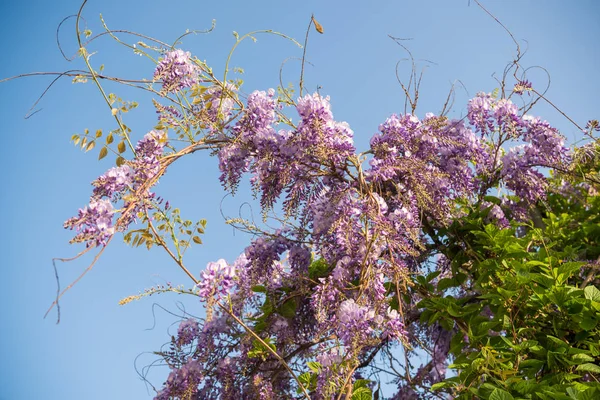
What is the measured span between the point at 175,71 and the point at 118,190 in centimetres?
61

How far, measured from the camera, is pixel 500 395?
1434 mm

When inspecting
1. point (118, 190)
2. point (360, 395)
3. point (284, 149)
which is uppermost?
point (284, 149)

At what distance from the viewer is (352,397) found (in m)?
1.83

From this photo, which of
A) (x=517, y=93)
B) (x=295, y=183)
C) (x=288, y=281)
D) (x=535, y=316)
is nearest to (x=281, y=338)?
(x=288, y=281)

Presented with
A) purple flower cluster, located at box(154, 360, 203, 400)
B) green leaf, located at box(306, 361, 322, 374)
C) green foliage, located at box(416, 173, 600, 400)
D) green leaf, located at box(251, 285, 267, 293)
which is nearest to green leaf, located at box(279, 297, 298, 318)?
green leaf, located at box(251, 285, 267, 293)

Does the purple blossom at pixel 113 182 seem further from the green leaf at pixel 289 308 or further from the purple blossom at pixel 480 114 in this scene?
the purple blossom at pixel 480 114

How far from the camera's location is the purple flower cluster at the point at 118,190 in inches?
65.0

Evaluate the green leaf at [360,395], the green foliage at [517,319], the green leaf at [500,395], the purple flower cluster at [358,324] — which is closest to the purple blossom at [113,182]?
the purple flower cluster at [358,324]

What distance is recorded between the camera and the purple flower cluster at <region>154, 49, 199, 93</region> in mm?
2172

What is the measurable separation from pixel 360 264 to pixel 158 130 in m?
0.91

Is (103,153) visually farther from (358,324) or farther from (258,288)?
(358,324)

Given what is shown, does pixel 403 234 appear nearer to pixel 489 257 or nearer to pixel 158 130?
pixel 489 257

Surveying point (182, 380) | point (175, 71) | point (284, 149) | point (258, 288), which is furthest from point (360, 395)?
point (175, 71)

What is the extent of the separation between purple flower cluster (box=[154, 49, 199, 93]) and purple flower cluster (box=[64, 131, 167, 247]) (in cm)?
22
